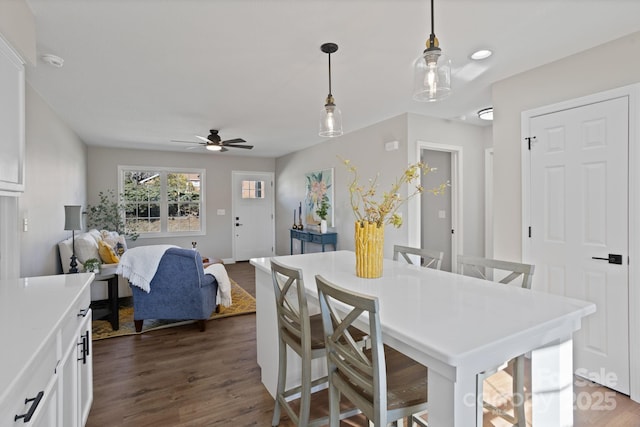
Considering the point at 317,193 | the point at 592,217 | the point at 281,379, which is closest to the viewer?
the point at 281,379

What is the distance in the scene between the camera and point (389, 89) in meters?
3.22

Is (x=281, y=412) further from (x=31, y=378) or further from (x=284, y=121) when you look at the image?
(x=284, y=121)

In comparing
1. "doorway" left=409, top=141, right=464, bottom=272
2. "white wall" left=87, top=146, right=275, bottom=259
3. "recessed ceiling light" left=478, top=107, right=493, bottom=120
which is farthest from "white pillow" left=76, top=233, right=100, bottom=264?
"recessed ceiling light" left=478, top=107, right=493, bottom=120

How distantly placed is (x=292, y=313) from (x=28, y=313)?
1143mm

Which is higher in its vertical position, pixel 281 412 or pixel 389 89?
pixel 389 89

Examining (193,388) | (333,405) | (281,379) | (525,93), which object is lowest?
(193,388)

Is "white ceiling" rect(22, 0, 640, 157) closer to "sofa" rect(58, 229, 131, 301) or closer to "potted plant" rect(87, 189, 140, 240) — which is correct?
"sofa" rect(58, 229, 131, 301)

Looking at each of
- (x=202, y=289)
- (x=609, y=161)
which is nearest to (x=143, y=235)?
(x=202, y=289)

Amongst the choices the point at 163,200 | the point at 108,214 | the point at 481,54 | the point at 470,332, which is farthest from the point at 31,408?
the point at 163,200

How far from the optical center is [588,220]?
2.46 meters

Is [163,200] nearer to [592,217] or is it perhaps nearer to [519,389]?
[519,389]

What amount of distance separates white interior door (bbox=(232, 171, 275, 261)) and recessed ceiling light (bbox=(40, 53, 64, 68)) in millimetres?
4800

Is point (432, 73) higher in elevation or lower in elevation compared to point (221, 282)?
higher

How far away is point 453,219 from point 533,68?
7.18ft
